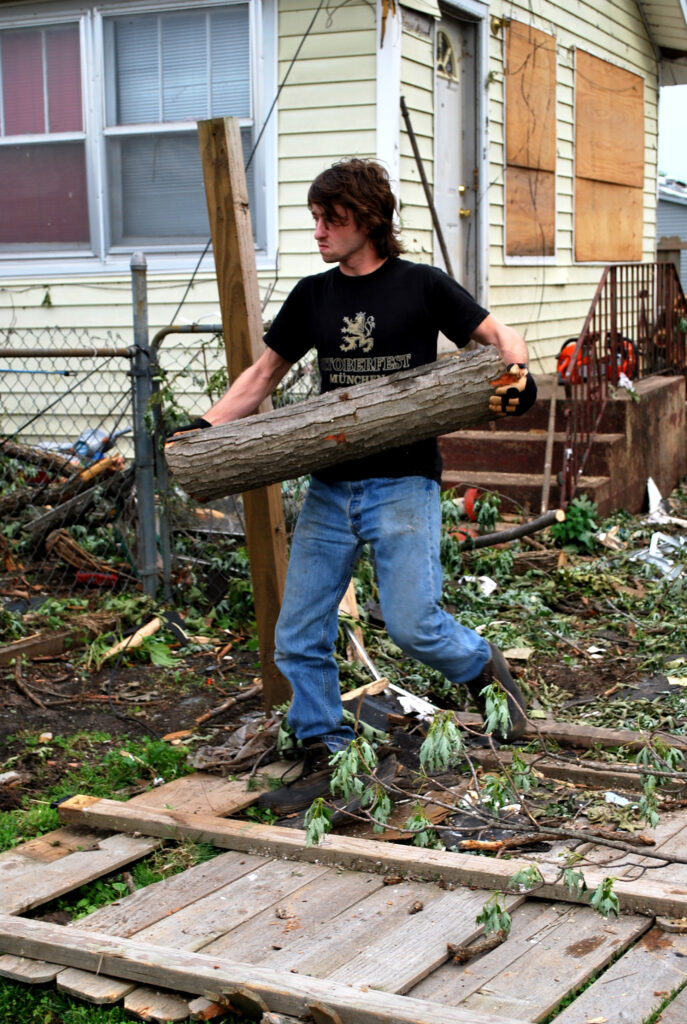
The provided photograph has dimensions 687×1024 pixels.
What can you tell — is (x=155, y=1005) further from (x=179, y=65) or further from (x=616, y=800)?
(x=179, y=65)

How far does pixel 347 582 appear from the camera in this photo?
409 centimetres

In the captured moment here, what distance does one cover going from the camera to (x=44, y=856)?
361cm

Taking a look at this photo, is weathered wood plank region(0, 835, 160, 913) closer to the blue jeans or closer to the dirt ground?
the blue jeans

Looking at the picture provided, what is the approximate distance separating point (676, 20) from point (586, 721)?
36.2ft

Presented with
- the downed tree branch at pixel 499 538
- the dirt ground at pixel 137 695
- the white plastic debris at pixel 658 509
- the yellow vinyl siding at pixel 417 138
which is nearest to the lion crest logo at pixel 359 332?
the dirt ground at pixel 137 695

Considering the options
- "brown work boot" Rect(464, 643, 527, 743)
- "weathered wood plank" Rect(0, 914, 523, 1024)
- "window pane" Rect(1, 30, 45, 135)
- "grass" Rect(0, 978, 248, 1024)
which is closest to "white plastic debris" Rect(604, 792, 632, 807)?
"brown work boot" Rect(464, 643, 527, 743)

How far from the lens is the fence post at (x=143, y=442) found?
6125 mm

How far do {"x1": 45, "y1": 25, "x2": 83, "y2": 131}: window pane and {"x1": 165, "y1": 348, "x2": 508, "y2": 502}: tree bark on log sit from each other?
6186 millimetres

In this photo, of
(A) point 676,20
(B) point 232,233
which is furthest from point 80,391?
→ (A) point 676,20

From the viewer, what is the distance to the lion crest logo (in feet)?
12.7

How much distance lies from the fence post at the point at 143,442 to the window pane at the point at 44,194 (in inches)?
134

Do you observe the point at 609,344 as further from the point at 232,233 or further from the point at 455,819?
the point at 455,819

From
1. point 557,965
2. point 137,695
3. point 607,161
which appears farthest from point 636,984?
point 607,161

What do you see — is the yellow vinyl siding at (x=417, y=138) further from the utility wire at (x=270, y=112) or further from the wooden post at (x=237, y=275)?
the wooden post at (x=237, y=275)
